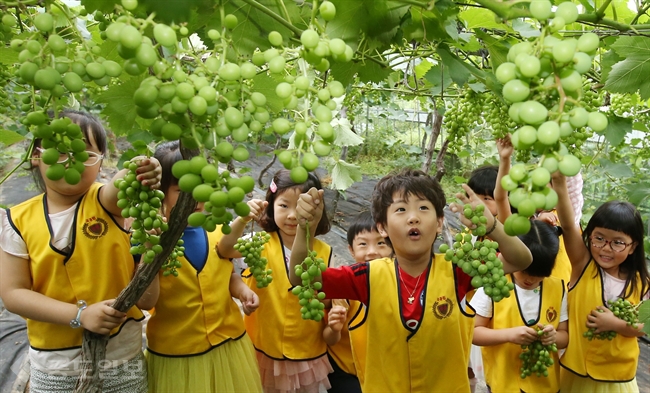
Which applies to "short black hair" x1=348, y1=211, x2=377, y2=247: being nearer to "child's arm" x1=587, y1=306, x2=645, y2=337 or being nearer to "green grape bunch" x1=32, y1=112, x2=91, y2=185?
"child's arm" x1=587, y1=306, x2=645, y2=337

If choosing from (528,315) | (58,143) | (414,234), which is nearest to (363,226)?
(414,234)

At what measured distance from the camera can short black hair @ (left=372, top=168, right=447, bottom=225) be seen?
5.83 feet

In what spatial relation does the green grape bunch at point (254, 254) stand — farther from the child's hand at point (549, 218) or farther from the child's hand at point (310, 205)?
the child's hand at point (549, 218)

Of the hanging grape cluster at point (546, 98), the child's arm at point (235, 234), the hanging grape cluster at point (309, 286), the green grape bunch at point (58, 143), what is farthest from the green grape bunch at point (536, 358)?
the green grape bunch at point (58, 143)

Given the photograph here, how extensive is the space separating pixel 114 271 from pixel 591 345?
6.93 ft

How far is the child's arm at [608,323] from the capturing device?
2100mm

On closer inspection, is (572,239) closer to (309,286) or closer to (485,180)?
(485,180)

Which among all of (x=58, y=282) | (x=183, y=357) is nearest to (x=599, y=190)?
(x=183, y=357)

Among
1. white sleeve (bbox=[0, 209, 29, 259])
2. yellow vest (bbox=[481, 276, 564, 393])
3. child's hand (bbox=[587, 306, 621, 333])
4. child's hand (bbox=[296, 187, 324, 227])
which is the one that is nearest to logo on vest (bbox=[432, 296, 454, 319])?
yellow vest (bbox=[481, 276, 564, 393])

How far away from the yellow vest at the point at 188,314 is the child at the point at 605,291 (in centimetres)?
159

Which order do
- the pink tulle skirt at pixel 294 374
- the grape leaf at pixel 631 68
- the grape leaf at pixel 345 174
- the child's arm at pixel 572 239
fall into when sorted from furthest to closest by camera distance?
the grape leaf at pixel 345 174
the pink tulle skirt at pixel 294 374
the child's arm at pixel 572 239
the grape leaf at pixel 631 68

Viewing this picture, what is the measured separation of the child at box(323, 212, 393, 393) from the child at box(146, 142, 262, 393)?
42 cm

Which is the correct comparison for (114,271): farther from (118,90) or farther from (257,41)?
(257,41)

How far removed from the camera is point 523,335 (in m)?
2.08
